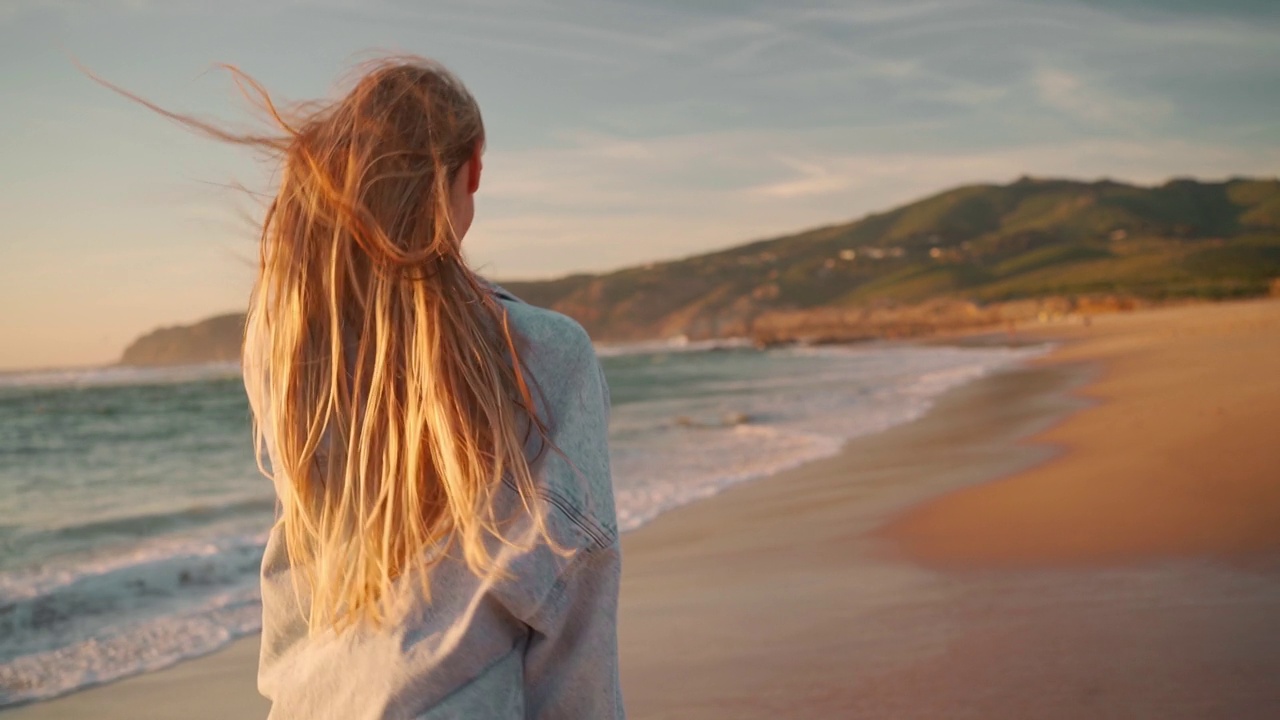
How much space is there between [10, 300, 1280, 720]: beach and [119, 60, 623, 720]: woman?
83.8 inches

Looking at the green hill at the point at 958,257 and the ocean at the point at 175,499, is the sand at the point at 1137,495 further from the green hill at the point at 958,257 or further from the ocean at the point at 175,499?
the green hill at the point at 958,257

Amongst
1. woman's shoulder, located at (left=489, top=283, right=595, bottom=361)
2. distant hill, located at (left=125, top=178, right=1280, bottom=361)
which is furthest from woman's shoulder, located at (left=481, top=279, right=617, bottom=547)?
distant hill, located at (left=125, top=178, right=1280, bottom=361)

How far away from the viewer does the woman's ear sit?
154 centimetres

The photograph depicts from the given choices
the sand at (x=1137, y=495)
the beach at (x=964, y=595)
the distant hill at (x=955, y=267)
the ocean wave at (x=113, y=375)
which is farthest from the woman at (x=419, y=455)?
the distant hill at (x=955, y=267)

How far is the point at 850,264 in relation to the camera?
126 m

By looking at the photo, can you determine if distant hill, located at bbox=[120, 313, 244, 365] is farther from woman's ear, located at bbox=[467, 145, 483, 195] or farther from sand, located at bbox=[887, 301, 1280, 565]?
woman's ear, located at bbox=[467, 145, 483, 195]

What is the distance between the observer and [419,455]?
1368 millimetres

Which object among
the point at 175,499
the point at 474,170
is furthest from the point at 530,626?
the point at 175,499

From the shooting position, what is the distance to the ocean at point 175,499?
5.25m

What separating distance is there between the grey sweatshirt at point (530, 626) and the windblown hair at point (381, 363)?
32mm

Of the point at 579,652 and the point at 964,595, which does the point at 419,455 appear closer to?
the point at 579,652

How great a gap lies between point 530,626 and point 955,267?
379 feet

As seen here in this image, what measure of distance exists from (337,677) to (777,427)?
13253mm

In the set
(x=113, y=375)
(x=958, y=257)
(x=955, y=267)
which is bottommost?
(x=113, y=375)
